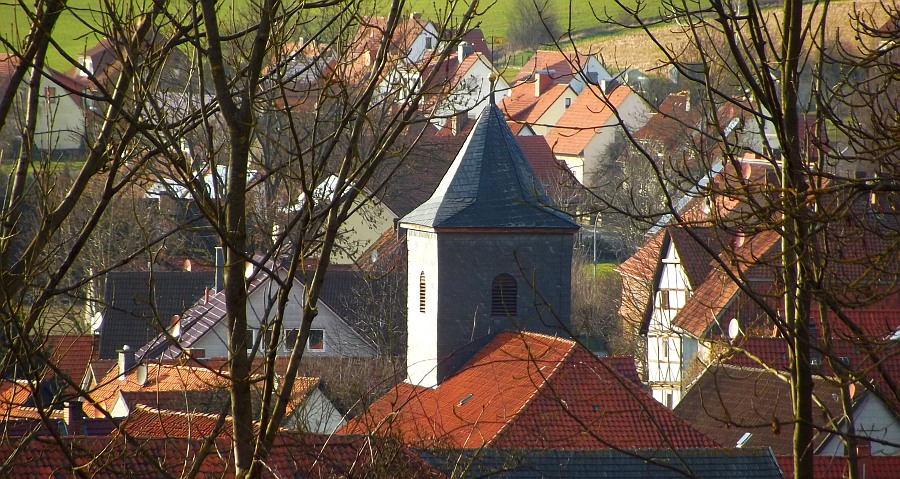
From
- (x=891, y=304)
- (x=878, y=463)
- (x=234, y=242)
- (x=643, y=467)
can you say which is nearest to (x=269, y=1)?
(x=234, y=242)

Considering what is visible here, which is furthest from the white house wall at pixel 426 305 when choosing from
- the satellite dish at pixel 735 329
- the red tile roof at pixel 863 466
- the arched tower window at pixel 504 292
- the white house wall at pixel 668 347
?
the white house wall at pixel 668 347

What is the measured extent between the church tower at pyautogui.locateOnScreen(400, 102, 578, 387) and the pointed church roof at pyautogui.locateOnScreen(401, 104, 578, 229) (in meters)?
0.02

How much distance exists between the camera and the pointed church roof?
24.6 meters

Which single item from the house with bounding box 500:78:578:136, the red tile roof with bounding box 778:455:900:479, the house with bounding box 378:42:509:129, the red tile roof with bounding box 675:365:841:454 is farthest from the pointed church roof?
the house with bounding box 500:78:578:136

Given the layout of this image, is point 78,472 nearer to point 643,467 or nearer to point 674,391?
point 643,467

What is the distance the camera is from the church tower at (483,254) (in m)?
24.5

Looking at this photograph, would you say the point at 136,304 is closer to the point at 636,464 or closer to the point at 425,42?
the point at 425,42

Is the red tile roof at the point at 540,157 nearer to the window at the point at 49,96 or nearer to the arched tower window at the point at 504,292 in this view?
the arched tower window at the point at 504,292

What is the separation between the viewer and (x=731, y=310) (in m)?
29.3

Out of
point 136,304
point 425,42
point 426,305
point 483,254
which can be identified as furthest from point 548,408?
point 136,304

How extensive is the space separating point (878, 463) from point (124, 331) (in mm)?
23540

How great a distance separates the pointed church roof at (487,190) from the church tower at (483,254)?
21 millimetres

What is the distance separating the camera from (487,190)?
987 inches

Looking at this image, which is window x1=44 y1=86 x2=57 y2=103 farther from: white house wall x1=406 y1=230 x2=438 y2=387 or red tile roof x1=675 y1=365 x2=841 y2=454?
white house wall x1=406 y1=230 x2=438 y2=387
